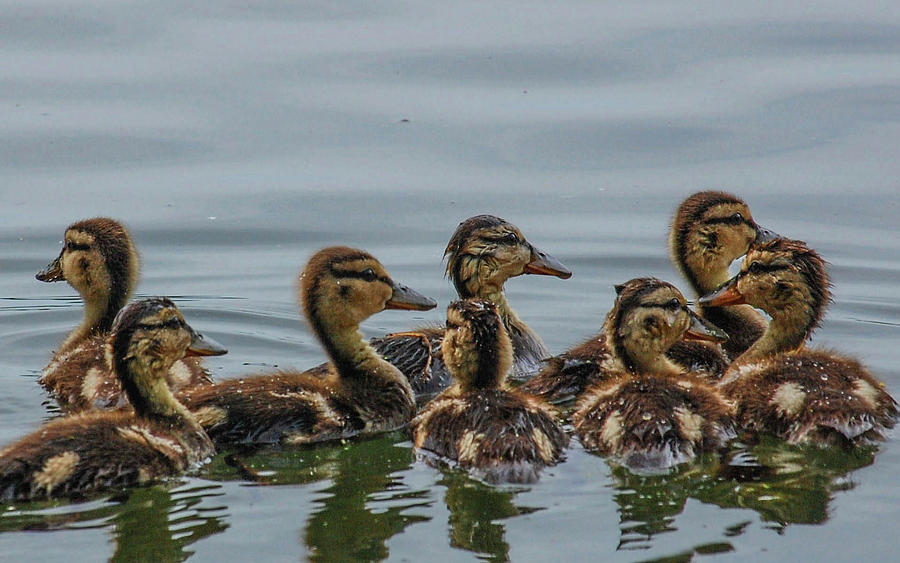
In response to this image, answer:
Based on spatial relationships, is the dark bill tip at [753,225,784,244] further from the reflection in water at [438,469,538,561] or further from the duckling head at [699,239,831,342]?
the reflection in water at [438,469,538,561]

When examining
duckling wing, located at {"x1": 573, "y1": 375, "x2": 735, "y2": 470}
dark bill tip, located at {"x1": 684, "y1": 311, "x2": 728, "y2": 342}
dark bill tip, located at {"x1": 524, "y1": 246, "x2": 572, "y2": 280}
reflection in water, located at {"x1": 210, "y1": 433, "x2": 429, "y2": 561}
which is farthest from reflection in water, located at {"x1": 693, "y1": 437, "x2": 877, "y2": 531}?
dark bill tip, located at {"x1": 524, "y1": 246, "x2": 572, "y2": 280}

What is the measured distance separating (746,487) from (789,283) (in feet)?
5.66

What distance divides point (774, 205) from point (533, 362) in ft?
10.7

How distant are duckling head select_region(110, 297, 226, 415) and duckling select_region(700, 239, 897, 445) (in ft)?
8.51

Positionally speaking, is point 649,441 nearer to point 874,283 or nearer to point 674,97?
point 874,283

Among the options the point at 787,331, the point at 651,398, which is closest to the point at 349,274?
the point at 651,398

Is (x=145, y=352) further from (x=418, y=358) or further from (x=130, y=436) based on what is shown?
(x=418, y=358)

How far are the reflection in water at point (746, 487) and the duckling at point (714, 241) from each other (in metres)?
1.77

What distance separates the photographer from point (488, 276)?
30.1 ft

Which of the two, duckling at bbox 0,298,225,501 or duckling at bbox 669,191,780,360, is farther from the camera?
duckling at bbox 669,191,780,360

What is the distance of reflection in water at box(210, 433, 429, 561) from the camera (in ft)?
21.1

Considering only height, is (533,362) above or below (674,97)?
below

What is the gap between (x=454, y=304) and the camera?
7676 millimetres

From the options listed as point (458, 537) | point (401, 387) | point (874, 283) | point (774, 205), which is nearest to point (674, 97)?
point (774, 205)
